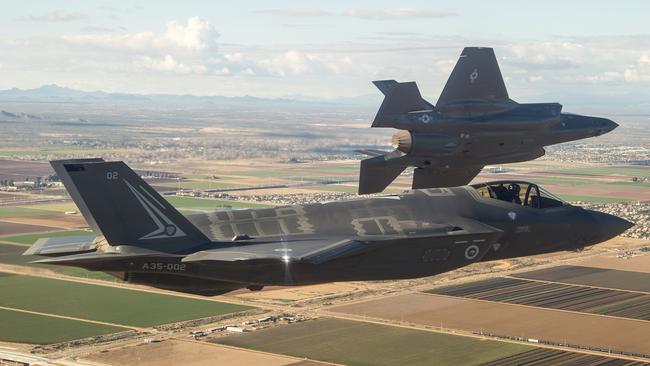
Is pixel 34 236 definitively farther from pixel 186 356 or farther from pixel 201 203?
pixel 186 356

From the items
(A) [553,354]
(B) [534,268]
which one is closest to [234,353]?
(A) [553,354]

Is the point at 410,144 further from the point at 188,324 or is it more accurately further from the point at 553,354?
the point at 188,324

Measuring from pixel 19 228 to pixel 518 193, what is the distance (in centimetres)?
9239

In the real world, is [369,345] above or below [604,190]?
below

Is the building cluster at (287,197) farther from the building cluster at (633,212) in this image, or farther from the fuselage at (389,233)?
the fuselage at (389,233)

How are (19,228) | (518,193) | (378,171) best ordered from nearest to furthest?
(518,193)
(378,171)
(19,228)

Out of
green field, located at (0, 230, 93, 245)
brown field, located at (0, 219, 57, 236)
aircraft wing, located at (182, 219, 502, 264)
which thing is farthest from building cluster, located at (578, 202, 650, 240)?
aircraft wing, located at (182, 219, 502, 264)

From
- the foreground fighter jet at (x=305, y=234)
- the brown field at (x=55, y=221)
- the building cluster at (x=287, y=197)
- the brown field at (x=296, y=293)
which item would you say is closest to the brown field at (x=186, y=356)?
the brown field at (x=296, y=293)

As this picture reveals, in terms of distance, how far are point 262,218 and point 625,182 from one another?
5806 inches

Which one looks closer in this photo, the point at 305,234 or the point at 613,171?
the point at 305,234

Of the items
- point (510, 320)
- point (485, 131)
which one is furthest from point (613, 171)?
point (485, 131)

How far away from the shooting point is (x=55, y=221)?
123 m

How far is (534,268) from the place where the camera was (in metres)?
100

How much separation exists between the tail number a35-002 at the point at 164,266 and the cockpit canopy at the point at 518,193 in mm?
11637
